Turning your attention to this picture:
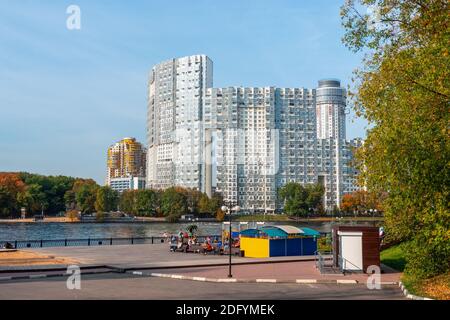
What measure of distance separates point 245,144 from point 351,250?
161586 millimetres

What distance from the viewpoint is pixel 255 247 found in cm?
3731

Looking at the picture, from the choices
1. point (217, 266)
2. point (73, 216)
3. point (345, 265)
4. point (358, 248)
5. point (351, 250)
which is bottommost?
point (73, 216)

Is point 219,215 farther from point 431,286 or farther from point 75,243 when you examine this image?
point 431,286

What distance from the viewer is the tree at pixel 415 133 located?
1644cm

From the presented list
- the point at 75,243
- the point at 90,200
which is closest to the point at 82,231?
the point at 75,243

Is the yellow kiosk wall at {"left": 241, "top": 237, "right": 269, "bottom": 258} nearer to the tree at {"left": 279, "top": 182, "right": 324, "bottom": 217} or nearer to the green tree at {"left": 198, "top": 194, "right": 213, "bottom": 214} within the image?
the green tree at {"left": 198, "top": 194, "right": 213, "bottom": 214}

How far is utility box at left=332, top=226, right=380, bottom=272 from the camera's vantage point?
26328 mm

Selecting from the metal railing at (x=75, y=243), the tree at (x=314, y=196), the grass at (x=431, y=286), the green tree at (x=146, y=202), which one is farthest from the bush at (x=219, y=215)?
the grass at (x=431, y=286)

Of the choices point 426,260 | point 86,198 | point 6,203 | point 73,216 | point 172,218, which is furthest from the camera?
point 86,198

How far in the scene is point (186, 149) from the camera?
18750 centimetres

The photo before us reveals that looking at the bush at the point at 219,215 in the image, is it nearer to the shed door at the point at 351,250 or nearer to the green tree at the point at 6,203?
the green tree at the point at 6,203
